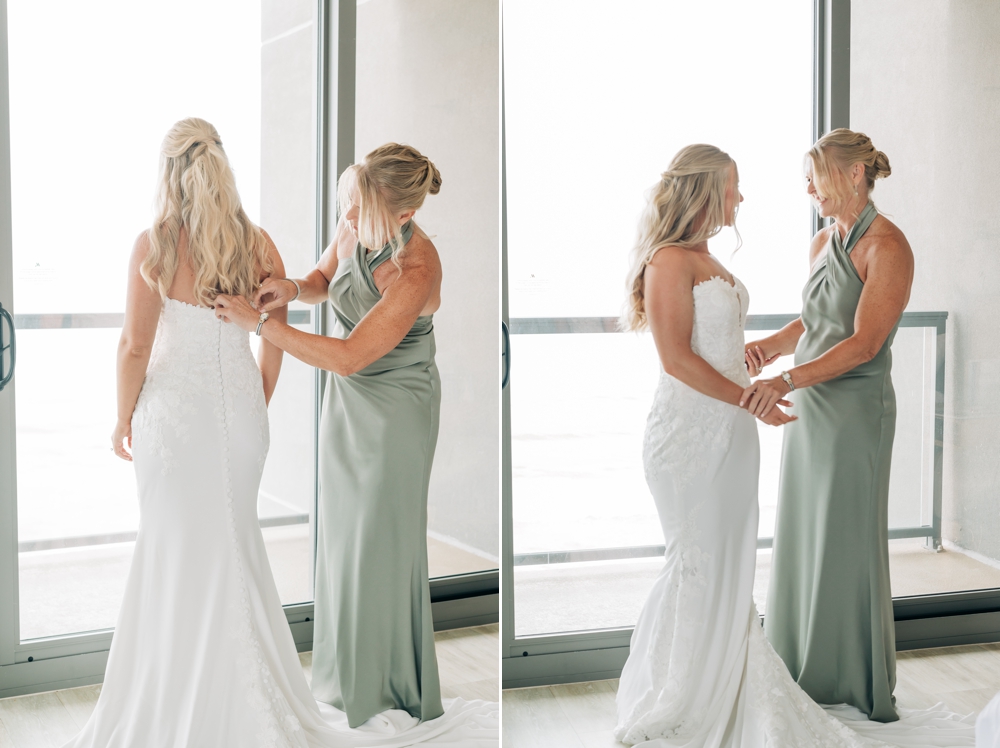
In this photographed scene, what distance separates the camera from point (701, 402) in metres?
2.25

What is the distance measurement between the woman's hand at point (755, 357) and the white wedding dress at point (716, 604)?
9 cm

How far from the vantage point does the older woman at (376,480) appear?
2369 mm

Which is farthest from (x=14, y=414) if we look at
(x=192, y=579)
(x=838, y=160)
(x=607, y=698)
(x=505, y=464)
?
(x=838, y=160)

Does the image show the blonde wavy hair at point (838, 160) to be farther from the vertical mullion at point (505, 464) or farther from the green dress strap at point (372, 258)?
the green dress strap at point (372, 258)

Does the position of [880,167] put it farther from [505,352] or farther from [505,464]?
[505,464]

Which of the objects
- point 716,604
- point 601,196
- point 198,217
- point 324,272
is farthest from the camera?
point 324,272

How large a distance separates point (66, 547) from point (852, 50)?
2.94 metres

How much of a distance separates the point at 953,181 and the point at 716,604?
1.45 meters

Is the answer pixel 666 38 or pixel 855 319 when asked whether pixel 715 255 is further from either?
pixel 666 38

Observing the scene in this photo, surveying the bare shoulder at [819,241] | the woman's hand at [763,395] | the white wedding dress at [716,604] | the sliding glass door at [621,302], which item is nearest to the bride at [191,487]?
the sliding glass door at [621,302]

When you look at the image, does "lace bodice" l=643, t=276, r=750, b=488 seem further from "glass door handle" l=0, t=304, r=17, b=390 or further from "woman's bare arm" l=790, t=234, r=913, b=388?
"glass door handle" l=0, t=304, r=17, b=390

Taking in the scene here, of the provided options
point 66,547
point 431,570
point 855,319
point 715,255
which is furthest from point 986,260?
point 66,547

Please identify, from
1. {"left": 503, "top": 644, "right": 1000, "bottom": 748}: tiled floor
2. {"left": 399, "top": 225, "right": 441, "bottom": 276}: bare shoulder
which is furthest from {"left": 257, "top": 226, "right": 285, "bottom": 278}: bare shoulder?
{"left": 503, "top": 644, "right": 1000, "bottom": 748}: tiled floor

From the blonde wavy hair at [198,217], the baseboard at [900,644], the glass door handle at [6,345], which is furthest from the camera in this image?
the glass door handle at [6,345]
